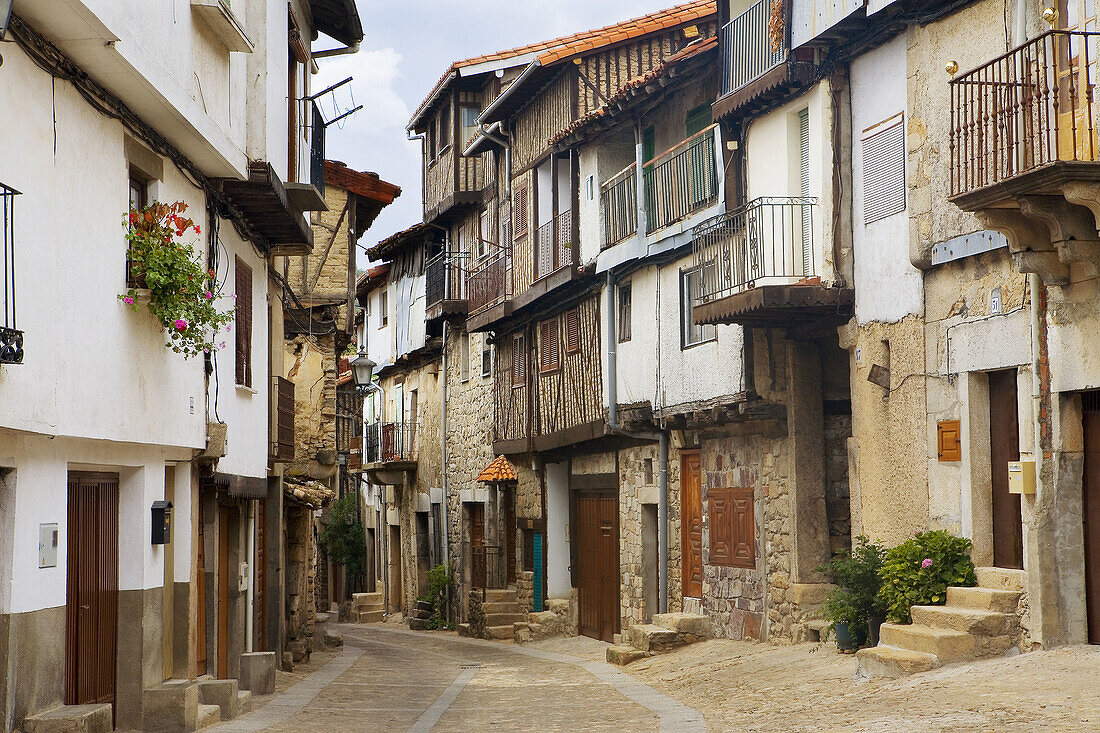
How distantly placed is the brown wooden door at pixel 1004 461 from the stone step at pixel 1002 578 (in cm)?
23

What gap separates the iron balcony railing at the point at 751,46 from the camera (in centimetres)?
1430

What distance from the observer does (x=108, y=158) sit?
9172 mm

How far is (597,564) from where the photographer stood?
21875 millimetres

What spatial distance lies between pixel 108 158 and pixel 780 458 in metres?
8.98

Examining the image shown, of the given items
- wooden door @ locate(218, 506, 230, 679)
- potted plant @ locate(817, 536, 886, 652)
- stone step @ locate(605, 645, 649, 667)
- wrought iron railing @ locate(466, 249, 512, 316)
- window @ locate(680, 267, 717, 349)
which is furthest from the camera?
wrought iron railing @ locate(466, 249, 512, 316)

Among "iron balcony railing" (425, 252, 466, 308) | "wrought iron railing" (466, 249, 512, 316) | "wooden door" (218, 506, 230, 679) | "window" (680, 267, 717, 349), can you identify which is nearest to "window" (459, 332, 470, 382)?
"iron balcony railing" (425, 252, 466, 308)

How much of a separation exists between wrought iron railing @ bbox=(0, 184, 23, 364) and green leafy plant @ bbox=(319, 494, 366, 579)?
3116cm

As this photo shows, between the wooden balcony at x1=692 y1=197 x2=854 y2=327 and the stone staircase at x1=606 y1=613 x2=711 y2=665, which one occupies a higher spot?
the wooden balcony at x1=692 y1=197 x2=854 y2=327

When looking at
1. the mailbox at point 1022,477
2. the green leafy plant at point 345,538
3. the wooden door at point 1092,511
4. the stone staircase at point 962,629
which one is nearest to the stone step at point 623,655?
the stone staircase at point 962,629

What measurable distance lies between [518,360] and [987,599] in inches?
582

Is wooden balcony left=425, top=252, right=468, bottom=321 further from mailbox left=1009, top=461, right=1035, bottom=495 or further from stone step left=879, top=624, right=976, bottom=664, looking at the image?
mailbox left=1009, top=461, right=1035, bottom=495

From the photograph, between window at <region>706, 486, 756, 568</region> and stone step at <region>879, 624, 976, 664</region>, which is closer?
stone step at <region>879, 624, 976, 664</region>

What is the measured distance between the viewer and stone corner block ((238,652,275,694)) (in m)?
13.2

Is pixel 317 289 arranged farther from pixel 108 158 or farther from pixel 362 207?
pixel 108 158
